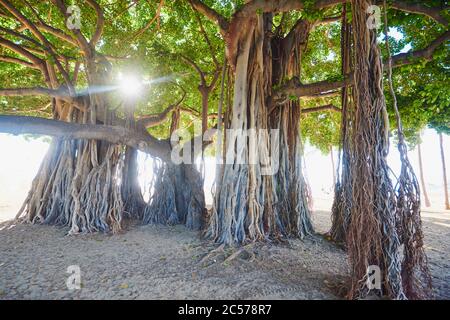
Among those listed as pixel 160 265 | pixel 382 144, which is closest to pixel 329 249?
pixel 382 144

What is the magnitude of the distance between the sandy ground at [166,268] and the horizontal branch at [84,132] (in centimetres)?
148

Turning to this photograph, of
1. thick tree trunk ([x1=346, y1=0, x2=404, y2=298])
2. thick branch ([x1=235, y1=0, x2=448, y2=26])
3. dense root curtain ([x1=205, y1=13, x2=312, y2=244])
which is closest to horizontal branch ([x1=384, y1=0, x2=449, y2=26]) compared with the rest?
thick branch ([x1=235, y1=0, x2=448, y2=26])

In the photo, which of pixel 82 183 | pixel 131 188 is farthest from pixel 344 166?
pixel 82 183

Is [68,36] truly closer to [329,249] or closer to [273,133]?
[273,133]

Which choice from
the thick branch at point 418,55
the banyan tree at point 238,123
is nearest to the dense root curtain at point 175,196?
the banyan tree at point 238,123

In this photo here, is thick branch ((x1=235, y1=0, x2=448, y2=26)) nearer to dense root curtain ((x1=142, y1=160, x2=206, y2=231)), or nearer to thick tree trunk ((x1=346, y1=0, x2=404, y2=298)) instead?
thick tree trunk ((x1=346, y1=0, x2=404, y2=298))

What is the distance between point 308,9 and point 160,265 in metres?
3.41

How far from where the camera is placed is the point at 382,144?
212 cm

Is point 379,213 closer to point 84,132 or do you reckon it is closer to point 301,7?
point 301,7

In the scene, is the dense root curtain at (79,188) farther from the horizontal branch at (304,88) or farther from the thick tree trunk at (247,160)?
the horizontal branch at (304,88)

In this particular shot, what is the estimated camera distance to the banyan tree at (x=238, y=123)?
209 cm

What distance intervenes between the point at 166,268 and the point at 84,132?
2553mm

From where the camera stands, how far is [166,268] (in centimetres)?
274
